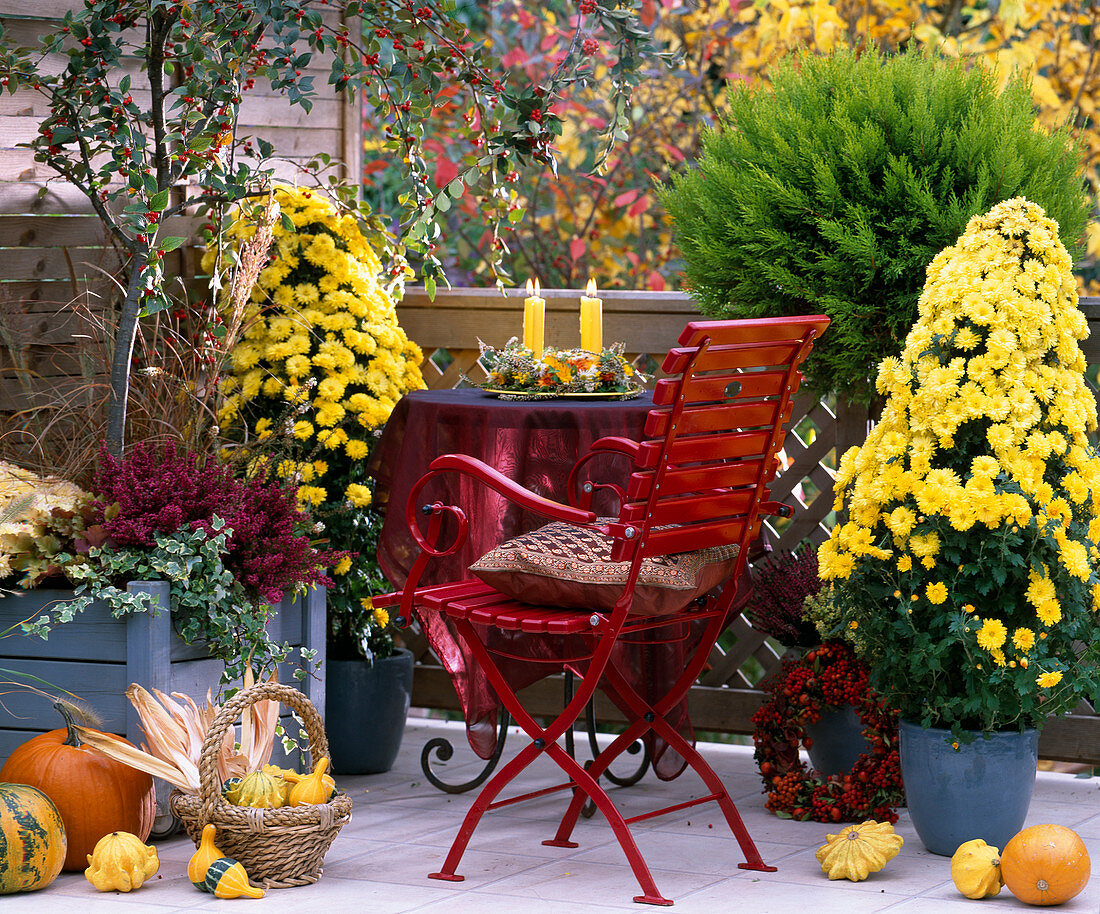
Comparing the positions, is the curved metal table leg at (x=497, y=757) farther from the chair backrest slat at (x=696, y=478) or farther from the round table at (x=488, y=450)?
the chair backrest slat at (x=696, y=478)

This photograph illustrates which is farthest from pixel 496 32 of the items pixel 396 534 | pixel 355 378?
pixel 396 534

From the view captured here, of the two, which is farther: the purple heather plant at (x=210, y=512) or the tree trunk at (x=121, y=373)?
the tree trunk at (x=121, y=373)

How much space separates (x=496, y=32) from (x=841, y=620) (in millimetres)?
4046

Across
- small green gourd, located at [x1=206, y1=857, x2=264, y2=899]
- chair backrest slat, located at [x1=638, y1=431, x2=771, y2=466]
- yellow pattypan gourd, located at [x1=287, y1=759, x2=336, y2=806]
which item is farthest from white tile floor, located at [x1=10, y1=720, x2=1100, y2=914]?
chair backrest slat, located at [x1=638, y1=431, x2=771, y2=466]

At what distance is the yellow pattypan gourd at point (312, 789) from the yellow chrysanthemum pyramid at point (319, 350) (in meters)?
0.92

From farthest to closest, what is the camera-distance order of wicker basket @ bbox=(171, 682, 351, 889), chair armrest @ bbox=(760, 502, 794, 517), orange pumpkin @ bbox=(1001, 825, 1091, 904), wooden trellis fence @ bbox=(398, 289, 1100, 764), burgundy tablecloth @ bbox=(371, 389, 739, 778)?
wooden trellis fence @ bbox=(398, 289, 1100, 764)
burgundy tablecloth @ bbox=(371, 389, 739, 778)
chair armrest @ bbox=(760, 502, 794, 517)
wicker basket @ bbox=(171, 682, 351, 889)
orange pumpkin @ bbox=(1001, 825, 1091, 904)

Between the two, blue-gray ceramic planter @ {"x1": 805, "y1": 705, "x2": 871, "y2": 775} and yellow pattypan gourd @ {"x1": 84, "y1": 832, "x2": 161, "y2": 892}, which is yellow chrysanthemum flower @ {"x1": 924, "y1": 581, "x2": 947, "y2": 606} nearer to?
blue-gray ceramic planter @ {"x1": 805, "y1": 705, "x2": 871, "y2": 775}

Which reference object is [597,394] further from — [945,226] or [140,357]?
[140,357]

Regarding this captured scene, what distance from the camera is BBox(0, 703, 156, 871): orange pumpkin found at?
2.89 m

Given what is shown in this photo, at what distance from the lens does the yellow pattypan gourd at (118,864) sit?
2.76 m

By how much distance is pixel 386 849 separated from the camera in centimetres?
312

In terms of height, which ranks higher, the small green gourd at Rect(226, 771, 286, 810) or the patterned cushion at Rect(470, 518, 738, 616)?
the patterned cushion at Rect(470, 518, 738, 616)

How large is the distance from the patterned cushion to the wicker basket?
52 cm

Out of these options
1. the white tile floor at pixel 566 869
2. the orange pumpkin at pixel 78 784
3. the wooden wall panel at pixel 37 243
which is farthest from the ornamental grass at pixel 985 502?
the wooden wall panel at pixel 37 243
